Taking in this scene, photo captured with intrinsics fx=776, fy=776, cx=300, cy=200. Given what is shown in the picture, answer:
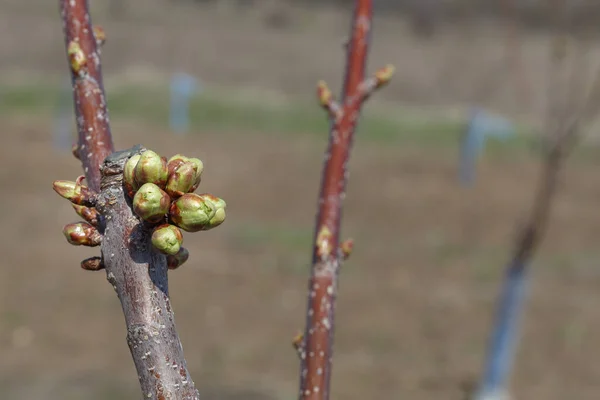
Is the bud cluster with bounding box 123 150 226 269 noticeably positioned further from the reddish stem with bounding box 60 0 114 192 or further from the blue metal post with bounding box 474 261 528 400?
the blue metal post with bounding box 474 261 528 400

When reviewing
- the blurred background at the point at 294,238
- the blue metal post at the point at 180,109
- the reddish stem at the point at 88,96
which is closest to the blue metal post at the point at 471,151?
the blurred background at the point at 294,238

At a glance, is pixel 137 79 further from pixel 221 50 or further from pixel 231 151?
pixel 231 151

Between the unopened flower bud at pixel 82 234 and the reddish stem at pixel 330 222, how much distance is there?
1.42 ft

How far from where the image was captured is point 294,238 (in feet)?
28.7

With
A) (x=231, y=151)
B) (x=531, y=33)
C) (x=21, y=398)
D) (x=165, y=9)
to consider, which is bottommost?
(x=21, y=398)

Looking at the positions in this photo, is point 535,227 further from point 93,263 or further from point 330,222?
→ point 93,263

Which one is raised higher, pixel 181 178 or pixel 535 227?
pixel 535 227

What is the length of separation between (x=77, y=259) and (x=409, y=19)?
56.5 feet

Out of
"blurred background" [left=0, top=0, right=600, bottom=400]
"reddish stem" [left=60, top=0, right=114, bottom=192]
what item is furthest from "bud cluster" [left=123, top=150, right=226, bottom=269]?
"blurred background" [left=0, top=0, right=600, bottom=400]

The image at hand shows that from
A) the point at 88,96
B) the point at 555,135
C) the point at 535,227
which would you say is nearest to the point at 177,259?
the point at 88,96

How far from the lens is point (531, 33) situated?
16562 mm

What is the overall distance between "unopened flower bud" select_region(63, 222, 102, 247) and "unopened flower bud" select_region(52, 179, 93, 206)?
0.02m

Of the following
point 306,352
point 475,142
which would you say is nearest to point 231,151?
point 475,142

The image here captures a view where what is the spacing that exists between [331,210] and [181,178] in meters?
0.51
